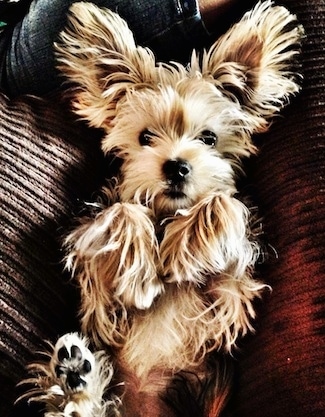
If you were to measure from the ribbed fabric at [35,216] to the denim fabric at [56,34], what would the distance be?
0.11 meters

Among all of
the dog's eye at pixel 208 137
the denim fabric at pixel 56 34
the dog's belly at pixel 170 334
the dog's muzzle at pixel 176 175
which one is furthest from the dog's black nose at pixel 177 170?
the denim fabric at pixel 56 34

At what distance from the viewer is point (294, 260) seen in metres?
1.41

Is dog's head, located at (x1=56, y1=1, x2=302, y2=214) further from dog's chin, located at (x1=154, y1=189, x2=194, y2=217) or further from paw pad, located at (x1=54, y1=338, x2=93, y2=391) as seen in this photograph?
paw pad, located at (x1=54, y1=338, x2=93, y2=391)

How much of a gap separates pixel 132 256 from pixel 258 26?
0.58 meters

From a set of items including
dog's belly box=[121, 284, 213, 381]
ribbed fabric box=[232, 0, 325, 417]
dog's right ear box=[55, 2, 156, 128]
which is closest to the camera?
→ ribbed fabric box=[232, 0, 325, 417]

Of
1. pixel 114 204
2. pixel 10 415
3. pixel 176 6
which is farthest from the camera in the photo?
pixel 176 6

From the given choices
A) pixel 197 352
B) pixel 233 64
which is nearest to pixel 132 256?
pixel 197 352

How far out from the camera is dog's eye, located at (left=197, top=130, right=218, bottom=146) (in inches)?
62.2

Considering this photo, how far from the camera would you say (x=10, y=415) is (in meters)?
1.37

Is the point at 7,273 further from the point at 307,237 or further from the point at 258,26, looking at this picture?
the point at 258,26

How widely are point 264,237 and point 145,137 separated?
1.17 ft

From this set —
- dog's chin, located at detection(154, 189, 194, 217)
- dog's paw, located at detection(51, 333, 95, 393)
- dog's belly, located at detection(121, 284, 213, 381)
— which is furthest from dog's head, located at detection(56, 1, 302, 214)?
dog's paw, located at detection(51, 333, 95, 393)

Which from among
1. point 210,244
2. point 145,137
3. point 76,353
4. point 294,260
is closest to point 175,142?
point 145,137

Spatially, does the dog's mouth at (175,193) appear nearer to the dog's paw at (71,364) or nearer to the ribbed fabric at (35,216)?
the ribbed fabric at (35,216)
